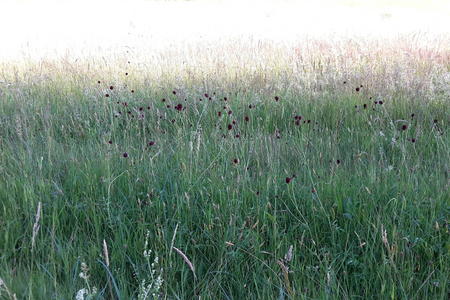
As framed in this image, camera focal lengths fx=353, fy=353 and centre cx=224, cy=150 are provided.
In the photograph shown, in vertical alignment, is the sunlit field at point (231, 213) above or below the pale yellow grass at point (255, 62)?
below

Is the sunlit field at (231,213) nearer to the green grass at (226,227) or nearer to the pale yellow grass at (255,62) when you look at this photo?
the green grass at (226,227)

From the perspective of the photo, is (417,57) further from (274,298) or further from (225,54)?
(274,298)

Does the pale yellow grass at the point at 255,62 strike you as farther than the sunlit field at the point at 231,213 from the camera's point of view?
Yes

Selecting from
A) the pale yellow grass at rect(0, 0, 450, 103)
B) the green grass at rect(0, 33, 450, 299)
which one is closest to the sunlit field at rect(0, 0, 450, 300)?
the green grass at rect(0, 33, 450, 299)

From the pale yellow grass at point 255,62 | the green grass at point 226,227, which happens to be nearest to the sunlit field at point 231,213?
the green grass at point 226,227

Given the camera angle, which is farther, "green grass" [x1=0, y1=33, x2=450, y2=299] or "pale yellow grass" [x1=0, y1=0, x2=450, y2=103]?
"pale yellow grass" [x1=0, y1=0, x2=450, y2=103]

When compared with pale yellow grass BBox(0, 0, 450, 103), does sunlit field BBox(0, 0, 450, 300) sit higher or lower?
lower

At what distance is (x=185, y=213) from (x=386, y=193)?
40.7 inches

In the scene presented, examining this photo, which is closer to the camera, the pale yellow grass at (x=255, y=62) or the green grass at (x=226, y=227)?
the green grass at (x=226, y=227)

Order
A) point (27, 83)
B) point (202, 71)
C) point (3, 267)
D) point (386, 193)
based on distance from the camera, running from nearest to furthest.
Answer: point (3, 267) → point (386, 193) → point (27, 83) → point (202, 71)

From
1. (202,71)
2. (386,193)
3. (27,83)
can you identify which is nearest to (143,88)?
(202,71)

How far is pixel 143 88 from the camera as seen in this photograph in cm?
423

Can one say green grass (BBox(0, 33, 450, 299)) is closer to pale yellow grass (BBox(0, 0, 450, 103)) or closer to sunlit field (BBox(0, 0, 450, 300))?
sunlit field (BBox(0, 0, 450, 300))

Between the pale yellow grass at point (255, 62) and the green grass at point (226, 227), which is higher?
the pale yellow grass at point (255, 62)
